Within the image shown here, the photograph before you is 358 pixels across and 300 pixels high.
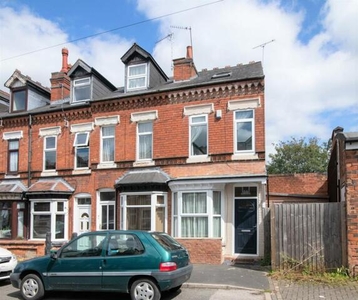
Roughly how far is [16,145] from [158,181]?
9.07 metres

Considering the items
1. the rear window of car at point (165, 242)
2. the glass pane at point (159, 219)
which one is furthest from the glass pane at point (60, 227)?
the rear window of car at point (165, 242)

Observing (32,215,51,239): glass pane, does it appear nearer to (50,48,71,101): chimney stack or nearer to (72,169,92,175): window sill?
(72,169,92,175): window sill

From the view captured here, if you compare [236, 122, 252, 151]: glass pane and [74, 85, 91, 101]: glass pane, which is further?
[74, 85, 91, 101]: glass pane

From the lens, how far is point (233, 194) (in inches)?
563

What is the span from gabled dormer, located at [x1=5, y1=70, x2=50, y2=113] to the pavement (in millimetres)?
13536

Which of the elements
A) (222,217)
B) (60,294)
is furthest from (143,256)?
(222,217)

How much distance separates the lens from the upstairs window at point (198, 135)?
49.8 feet

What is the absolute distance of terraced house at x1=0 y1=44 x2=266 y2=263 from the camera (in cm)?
1413

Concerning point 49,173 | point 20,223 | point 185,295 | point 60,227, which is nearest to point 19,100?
point 49,173

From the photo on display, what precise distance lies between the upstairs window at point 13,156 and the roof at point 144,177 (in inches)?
262

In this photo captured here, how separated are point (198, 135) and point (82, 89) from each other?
691 centimetres

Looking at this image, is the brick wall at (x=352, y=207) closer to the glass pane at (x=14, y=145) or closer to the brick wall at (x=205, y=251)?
the brick wall at (x=205, y=251)

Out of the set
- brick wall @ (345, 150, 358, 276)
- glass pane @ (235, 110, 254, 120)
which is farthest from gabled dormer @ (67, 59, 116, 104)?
brick wall @ (345, 150, 358, 276)

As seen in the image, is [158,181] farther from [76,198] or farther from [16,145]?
[16,145]
